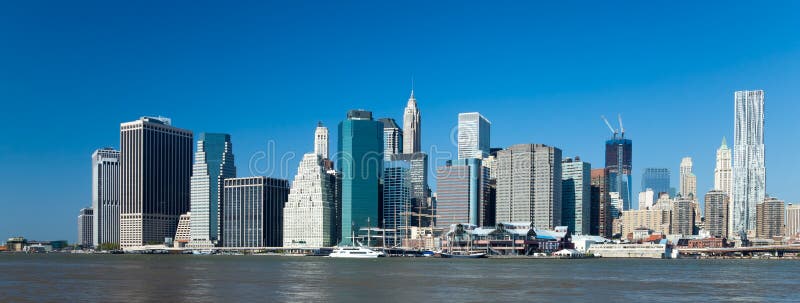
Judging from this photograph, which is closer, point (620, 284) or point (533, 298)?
point (533, 298)

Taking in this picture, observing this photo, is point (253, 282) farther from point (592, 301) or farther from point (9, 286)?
point (592, 301)

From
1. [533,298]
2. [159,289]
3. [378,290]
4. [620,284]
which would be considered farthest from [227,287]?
[620,284]

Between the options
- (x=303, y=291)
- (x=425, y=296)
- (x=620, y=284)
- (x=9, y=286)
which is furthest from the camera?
(x=620, y=284)

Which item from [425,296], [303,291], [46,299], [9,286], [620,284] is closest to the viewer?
[46,299]

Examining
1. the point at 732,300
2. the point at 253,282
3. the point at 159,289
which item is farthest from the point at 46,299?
the point at 732,300

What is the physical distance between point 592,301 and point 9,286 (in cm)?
6489

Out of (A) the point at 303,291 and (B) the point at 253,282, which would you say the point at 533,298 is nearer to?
(A) the point at 303,291

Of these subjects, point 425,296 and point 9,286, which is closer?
point 425,296

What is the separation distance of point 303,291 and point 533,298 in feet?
80.0

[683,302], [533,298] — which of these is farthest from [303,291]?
[683,302]

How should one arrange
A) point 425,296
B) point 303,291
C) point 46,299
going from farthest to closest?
point 303,291
point 425,296
point 46,299

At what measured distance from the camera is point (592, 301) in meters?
82.2

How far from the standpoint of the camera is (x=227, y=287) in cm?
9838

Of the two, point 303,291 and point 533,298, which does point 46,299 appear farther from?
point 533,298
